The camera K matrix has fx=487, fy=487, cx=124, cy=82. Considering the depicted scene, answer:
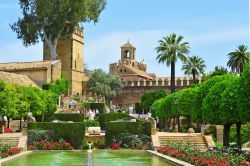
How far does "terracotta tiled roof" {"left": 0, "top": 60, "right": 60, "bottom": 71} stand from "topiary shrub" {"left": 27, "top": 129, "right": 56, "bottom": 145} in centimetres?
3186

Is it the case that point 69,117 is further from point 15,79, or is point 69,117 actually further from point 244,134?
point 244,134

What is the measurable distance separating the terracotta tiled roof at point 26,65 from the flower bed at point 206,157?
38.8 metres

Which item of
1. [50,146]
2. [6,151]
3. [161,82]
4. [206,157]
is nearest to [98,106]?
[161,82]

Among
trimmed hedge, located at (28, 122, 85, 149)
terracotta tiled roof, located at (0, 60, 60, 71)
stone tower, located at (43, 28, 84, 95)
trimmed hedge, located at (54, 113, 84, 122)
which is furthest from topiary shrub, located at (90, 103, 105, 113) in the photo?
trimmed hedge, located at (28, 122, 85, 149)

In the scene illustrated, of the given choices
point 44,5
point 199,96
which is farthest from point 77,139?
point 44,5

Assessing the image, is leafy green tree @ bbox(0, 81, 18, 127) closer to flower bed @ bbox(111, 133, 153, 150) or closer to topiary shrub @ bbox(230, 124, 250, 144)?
flower bed @ bbox(111, 133, 153, 150)

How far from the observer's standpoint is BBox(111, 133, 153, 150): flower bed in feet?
84.8

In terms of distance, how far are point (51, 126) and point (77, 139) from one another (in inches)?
62.4

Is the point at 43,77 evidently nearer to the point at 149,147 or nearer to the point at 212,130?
the point at 212,130

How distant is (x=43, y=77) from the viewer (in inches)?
2271

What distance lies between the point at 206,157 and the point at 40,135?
12324mm

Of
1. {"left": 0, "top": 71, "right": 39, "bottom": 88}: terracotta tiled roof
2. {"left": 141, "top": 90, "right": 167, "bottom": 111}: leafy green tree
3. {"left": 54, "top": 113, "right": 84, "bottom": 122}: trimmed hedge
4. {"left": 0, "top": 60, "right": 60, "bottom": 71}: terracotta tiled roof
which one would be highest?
{"left": 0, "top": 60, "right": 60, "bottom": 71}: terracotta tiled roof

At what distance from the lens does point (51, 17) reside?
56.3 m

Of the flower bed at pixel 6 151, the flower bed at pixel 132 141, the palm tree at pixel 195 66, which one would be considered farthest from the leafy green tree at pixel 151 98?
the flower bed at pixel 6 151
